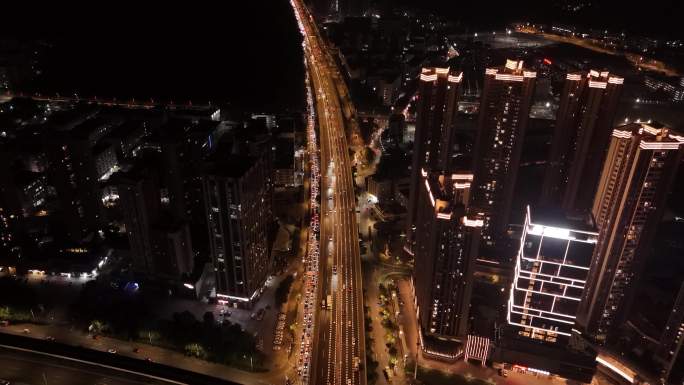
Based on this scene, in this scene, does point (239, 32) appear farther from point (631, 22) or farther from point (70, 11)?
point (631, 22)

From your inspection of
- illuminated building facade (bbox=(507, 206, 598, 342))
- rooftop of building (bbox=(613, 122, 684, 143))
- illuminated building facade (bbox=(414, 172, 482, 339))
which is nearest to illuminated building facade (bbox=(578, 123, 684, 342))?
rooftop of building (bbox=(613, 122, 684, 143))

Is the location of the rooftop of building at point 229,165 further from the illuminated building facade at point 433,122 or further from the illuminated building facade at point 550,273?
the illuminated building facade at point 550,273

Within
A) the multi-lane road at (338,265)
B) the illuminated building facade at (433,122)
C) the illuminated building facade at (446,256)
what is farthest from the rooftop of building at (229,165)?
the illuminated building facade at (433,122)

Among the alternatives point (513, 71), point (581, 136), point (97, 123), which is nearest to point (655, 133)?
point (581, 136)

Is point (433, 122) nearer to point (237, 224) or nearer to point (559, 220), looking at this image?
point (559, 220)

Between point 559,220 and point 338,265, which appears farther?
point 338,265

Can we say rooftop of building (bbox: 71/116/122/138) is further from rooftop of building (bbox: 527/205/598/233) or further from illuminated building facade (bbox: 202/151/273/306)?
rooftop of building (bbox: 527/205/598/233)

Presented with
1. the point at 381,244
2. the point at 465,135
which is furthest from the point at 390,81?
the point at 381,244
